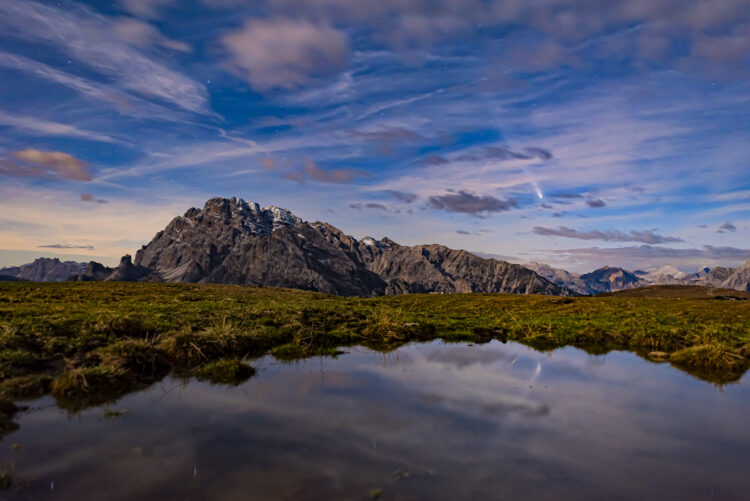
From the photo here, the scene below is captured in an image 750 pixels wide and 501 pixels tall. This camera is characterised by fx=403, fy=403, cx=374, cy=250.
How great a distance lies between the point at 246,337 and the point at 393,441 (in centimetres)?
1104

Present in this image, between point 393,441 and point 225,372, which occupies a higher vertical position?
point 225,372

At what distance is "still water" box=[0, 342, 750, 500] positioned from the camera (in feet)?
23.3

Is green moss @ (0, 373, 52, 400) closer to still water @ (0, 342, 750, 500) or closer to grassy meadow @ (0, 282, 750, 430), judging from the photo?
grassy meadow @ (0, 282, 750, 430)

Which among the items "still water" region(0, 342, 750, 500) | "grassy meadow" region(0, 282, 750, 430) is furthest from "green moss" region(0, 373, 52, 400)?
"still water" region(0, 342, 750, 500)

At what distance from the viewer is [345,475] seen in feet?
24.4

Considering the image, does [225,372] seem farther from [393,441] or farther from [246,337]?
[393,441]


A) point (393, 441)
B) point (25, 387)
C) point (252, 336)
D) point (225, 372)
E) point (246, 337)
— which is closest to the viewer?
point (393, 441)

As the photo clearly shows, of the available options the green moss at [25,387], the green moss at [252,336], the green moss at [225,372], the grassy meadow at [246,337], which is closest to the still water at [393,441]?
the green moss at [225,372]

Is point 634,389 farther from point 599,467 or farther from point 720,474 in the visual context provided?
point 599,467

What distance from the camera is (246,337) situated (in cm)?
1805

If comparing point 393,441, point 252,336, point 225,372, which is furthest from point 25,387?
point 393,441

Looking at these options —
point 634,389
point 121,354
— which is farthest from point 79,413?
point 634,389

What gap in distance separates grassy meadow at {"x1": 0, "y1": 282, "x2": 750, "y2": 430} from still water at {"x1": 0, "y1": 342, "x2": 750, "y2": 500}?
116 cm

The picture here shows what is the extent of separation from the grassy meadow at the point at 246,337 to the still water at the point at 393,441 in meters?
1.16
